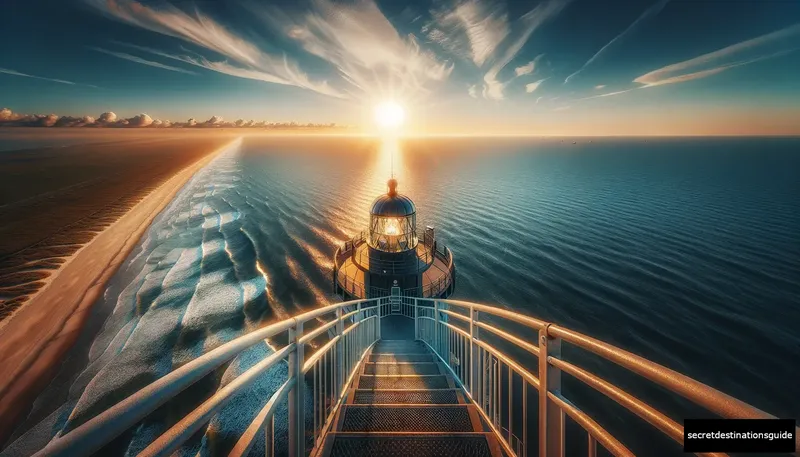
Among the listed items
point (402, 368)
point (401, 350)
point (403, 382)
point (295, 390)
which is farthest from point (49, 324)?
point (295, 390)

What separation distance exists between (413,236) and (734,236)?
113 feet

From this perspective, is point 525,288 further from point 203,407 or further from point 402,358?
point 203,407

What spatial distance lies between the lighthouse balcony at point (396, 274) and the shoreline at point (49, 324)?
14.4 meters

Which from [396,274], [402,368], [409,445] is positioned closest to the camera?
[409,445]

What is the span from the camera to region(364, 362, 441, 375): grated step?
8.69 metres

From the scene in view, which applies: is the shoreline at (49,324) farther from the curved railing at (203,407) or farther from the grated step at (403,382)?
the curved railing at (203,407)

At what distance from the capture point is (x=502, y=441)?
4.30m

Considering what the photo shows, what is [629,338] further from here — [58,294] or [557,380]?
[58,294]

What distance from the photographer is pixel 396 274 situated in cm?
1917

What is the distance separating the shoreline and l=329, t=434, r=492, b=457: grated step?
16070 millimetres

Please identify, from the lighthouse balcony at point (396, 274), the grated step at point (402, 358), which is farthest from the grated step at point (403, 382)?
the lighthouse balcony at point (396, 274)

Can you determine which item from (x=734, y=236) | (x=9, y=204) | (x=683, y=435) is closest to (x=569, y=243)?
(x=734, y=236)

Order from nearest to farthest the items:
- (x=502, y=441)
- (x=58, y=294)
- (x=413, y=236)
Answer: (x=502, y=441) → (x=413, y=236) → (x=58, y=294)

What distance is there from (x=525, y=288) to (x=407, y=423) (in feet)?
70.2
